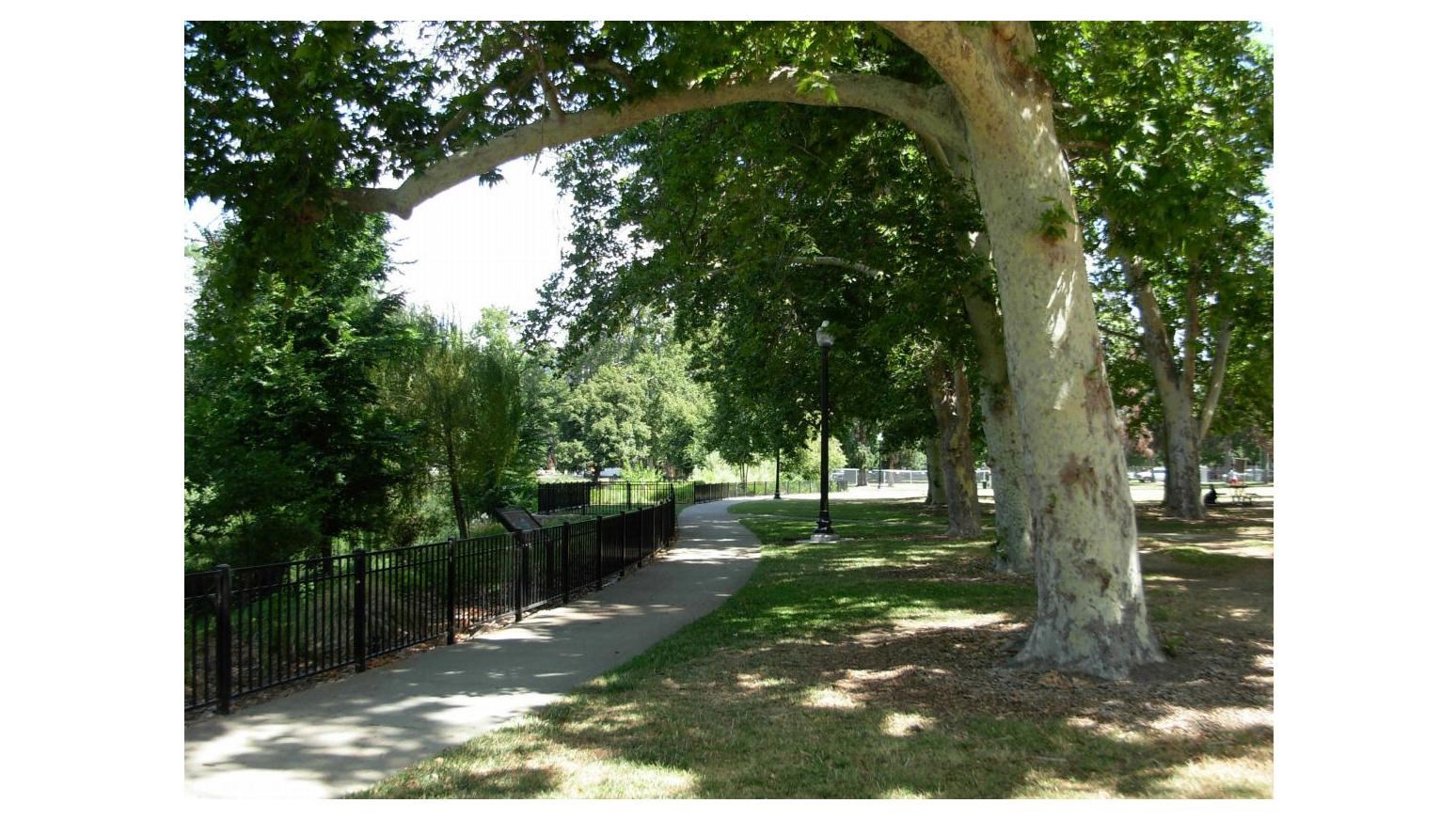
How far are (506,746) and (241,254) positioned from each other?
5.55 m

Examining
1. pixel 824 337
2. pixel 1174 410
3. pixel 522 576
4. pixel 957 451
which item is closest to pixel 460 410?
pixel 824 337

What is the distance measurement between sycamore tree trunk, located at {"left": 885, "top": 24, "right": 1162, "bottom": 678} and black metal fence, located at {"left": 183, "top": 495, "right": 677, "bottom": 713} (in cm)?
549

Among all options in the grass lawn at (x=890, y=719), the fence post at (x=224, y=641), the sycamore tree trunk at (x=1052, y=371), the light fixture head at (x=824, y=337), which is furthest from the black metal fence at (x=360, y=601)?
the light fixture head at (x=824, y=337)

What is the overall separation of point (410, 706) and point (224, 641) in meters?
Answer: 1.38

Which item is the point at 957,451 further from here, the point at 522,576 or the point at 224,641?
the point at 224,641

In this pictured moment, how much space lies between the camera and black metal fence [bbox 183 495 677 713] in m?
7.12

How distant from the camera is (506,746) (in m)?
5.87

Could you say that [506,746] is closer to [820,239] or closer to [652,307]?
[820,239]

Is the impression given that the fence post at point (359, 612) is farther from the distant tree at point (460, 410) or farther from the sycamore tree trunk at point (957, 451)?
the sycamore tree trunk at point (957, 451)

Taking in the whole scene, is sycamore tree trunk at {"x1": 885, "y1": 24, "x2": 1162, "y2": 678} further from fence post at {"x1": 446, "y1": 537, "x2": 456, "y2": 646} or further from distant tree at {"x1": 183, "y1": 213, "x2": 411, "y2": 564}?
distant tree at {"x1": 183, "y1": 213, "x2": 411, "y2": 564}

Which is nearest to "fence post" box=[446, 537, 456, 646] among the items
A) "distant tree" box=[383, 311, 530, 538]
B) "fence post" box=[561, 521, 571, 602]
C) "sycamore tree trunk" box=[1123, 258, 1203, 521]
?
"fence post" box=[561, 521, 571, 602]

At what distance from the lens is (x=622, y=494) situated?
36531 millimetres

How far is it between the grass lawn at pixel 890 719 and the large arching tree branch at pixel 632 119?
4358 millimetres

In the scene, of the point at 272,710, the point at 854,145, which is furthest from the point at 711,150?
the point at 272,710
